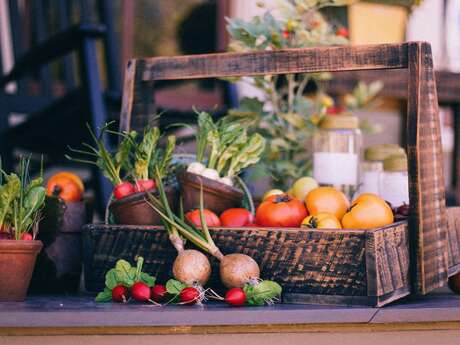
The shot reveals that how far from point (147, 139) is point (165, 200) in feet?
0.60

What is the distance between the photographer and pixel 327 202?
1.69 m

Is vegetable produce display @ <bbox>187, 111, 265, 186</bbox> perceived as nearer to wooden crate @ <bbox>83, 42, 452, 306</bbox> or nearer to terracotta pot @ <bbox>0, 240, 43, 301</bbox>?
wooden crate @ <bbox>83, 42, 452, 306</bbox>

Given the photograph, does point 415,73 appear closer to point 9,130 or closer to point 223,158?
point 223,158

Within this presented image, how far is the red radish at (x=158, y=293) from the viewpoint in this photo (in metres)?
1.52

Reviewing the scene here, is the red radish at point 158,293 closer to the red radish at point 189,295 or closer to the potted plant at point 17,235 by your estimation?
the red radish at point 189,295

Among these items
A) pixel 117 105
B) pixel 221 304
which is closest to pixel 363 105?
pixel 117 105

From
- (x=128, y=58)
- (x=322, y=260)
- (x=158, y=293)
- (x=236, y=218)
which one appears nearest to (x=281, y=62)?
(x=236, y=218)

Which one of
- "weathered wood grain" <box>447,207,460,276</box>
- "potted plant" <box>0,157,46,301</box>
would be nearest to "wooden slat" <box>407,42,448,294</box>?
"weathered wood grain" <box>447,207,460,276</box>

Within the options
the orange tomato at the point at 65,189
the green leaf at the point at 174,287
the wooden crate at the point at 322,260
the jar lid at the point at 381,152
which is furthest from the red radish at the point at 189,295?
the jar lid at the point at 381,152

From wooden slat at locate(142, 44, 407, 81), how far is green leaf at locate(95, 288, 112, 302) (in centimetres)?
53

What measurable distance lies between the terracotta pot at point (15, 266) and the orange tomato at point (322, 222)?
545 millimetres

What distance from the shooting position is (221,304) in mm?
1528

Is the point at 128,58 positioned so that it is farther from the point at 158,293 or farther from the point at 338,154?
the point at 158,293

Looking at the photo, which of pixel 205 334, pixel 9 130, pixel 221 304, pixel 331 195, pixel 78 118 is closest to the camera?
pixel 205 334
